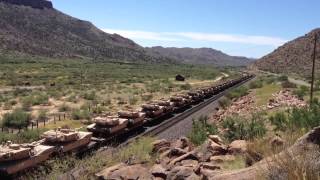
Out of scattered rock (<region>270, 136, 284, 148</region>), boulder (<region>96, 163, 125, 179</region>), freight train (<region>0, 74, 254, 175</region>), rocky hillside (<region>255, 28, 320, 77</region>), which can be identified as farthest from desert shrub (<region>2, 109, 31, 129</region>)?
rocky hillside (<region>255, 28, 320, 77</region>)

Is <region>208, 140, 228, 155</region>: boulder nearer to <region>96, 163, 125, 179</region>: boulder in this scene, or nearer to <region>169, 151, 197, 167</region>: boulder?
<region>169, 151, 197, 167</region>: boulder

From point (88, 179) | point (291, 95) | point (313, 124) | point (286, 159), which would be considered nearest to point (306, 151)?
point (286, 159)

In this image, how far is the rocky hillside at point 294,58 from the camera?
148375mm

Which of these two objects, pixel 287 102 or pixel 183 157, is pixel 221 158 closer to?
pixel 183 157

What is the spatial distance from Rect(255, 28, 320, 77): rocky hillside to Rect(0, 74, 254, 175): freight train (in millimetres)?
112390

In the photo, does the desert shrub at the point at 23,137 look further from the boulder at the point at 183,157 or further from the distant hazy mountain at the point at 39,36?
the distant hazy mountain at the point at 39,36

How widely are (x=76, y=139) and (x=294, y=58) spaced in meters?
151

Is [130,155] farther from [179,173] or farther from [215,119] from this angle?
[215,119]

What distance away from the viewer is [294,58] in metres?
160

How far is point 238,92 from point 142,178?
134 ft

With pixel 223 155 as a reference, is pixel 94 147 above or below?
below

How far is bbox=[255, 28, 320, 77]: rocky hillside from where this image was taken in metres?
148

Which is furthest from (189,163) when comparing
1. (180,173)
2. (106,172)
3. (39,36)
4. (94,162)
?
(39,36)

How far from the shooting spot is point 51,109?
39.7 m
